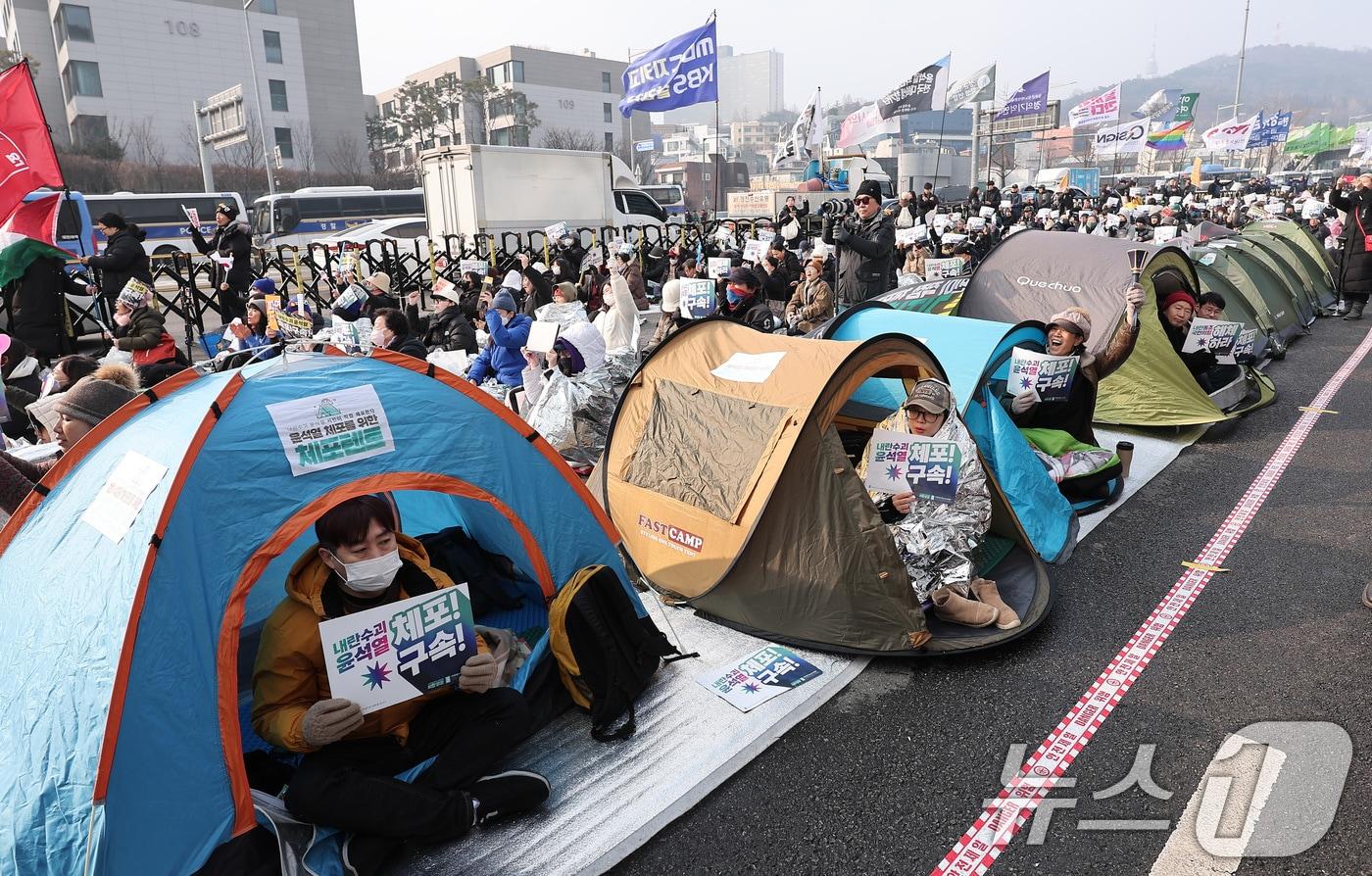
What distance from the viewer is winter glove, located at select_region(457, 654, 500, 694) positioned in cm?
304

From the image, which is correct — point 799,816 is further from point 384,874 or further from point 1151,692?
point 1151,692

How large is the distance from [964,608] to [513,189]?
15652 millimetres

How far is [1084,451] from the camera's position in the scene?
5617mm

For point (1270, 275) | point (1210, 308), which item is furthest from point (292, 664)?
point (1270, 275)

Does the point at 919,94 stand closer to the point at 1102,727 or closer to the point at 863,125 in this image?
the point at 863,125

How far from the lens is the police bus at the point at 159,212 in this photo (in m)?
21.6

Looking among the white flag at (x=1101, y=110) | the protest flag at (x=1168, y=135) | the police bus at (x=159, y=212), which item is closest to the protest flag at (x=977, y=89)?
the white flag at (x=1101, y=110)

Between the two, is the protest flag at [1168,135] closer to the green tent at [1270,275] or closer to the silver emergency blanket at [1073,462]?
the green tent at [1270,275]

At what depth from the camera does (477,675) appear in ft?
10.0

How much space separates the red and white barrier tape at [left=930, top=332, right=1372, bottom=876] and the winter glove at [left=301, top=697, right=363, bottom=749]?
2.00 m

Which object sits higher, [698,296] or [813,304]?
[698,296]

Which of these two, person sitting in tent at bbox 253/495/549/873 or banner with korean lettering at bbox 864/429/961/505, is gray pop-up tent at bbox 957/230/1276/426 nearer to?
banner with korean lettering at bbox 864/429/961/505

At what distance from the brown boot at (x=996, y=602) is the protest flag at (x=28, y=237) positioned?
9838 mm

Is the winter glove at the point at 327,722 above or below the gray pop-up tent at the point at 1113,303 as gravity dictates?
below
